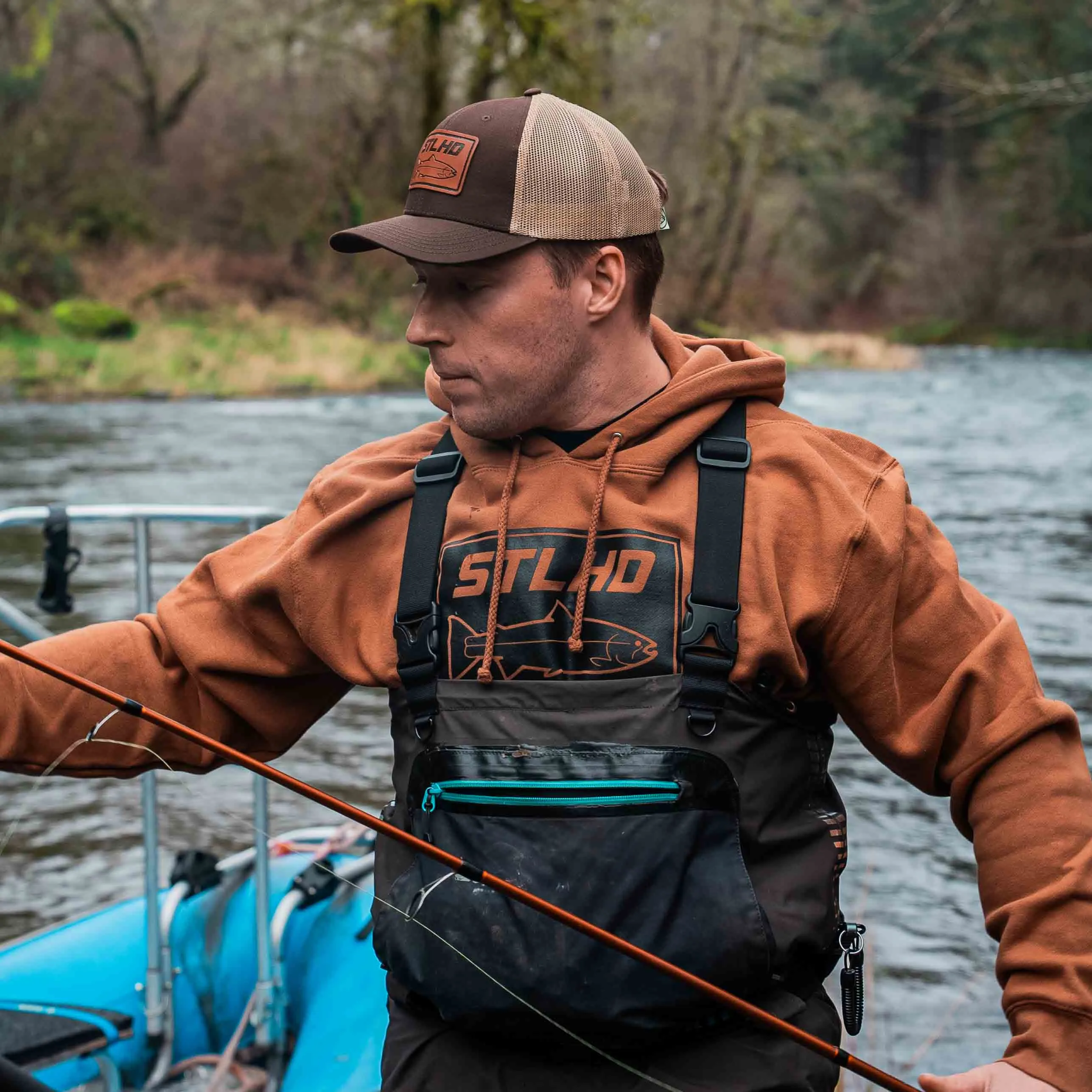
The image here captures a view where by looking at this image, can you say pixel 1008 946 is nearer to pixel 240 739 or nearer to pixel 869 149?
pixel 240 739

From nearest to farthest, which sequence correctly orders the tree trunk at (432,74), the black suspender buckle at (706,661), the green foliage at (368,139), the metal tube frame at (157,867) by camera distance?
the black suspender buckle at (706,661) < the metal tube frame at (157,867) < the tree trunk at (432,74) < the green foliage at (368,139)

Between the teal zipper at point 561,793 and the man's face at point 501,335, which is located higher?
the man's face at point 501,335

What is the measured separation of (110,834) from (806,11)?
126ft

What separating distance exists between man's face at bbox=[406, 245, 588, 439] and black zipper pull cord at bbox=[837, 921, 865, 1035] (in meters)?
0.70

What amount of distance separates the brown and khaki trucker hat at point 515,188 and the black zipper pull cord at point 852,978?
86 centimetres

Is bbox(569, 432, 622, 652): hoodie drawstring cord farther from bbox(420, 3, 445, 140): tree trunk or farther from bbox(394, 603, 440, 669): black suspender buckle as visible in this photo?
bbox(420, 3, 445, 140): tree trunk

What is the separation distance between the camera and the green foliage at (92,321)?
24.0 m

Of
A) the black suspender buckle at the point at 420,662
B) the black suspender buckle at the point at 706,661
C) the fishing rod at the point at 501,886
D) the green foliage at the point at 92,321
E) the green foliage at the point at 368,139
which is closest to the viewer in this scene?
the fishing rod at the point at 501,886

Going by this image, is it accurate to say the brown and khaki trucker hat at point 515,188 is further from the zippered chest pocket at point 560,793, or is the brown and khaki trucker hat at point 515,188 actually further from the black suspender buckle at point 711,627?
the zippered chest pocket at point 560,793

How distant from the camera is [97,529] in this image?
34.7 ft

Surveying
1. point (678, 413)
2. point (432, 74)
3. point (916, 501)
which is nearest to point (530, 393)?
point (678, 413)

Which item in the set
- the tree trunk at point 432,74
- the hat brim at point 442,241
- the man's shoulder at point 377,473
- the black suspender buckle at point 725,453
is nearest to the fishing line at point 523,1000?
the man's shoulder at point 377,473

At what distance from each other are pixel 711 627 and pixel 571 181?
0.54 m

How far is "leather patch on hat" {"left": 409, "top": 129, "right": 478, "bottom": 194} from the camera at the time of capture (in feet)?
5.87
